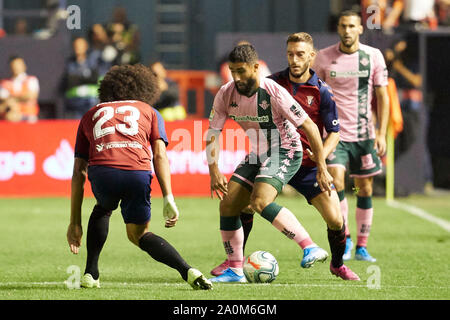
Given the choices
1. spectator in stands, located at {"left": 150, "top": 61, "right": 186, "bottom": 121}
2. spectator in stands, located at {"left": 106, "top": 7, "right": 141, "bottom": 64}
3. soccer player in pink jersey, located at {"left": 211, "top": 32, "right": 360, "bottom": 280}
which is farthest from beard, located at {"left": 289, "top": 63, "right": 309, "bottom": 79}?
spectator in stands, located at {"left": 106, "top": 7, "right": 141, "bottom": 64}

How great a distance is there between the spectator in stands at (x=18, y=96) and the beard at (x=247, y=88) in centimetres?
1094

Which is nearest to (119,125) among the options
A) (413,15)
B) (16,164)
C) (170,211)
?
(170,211)

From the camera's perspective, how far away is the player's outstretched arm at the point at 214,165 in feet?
26.4

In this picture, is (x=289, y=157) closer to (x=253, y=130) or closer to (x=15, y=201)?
(x=253, y=130)

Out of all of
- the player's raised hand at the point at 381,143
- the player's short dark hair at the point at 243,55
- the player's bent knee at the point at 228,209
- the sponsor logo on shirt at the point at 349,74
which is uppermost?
the player's short dark hair at the point at 243,55

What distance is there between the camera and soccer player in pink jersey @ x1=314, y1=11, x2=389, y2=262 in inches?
393

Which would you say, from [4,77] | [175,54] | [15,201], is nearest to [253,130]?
[15,201]

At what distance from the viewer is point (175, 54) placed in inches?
926

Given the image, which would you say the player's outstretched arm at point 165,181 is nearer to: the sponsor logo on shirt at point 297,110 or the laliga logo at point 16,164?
the sponsor logo on shirt at point 297,110

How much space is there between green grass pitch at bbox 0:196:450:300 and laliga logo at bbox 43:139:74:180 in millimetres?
1219

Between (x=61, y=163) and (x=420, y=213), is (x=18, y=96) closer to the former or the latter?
(x=61, y=163)

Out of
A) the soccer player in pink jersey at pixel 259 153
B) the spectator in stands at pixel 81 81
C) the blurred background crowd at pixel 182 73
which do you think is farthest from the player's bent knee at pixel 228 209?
the spectator in stands at pixel 81 81

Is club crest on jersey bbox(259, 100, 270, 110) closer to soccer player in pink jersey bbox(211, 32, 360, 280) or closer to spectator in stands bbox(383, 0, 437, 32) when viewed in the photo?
soccer player in pink jersey bbox(211, 32, 360, 280)

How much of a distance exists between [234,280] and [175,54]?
51.4 feet
